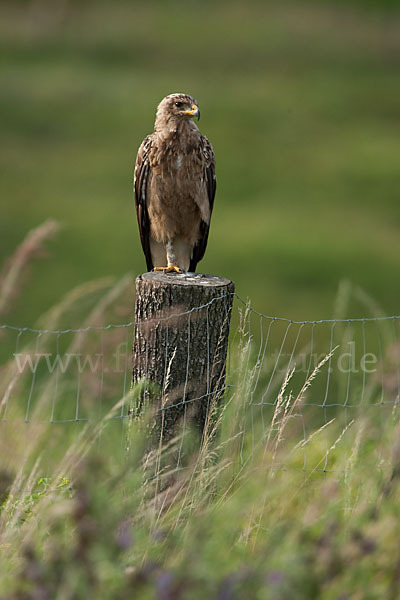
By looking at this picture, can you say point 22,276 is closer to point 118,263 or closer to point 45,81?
point 118,263

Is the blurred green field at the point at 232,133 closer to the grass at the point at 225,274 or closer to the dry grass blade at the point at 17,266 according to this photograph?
the grass at the point at 225,274

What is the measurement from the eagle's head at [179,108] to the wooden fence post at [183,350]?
5.80 feet

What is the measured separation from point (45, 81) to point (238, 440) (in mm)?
18565

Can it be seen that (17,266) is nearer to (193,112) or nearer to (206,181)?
(193,112)

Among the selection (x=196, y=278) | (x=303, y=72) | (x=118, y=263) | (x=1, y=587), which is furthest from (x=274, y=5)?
(x=1, y=587)

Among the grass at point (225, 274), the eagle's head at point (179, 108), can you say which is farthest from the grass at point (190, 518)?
the eagle's head at point (179, 108)

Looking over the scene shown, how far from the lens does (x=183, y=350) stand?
338 cm

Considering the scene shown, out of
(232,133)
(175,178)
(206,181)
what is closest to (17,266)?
(175,178)

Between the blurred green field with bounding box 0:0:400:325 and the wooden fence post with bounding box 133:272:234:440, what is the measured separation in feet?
21.8

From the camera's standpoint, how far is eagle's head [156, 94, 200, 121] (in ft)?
16.2

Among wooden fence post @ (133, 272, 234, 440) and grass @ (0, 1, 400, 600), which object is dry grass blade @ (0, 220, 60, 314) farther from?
wooden fence post @ (133, 272, 234, 440)

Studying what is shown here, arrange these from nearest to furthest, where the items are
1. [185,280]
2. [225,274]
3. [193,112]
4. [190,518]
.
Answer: [190,518], [185,280], [193,112], [225,274]

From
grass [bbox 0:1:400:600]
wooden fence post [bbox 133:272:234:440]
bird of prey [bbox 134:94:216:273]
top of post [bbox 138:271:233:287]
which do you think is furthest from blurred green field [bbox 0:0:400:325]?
wooden fence post [bbox 133:272:234:440]

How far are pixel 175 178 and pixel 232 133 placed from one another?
1335 cm
